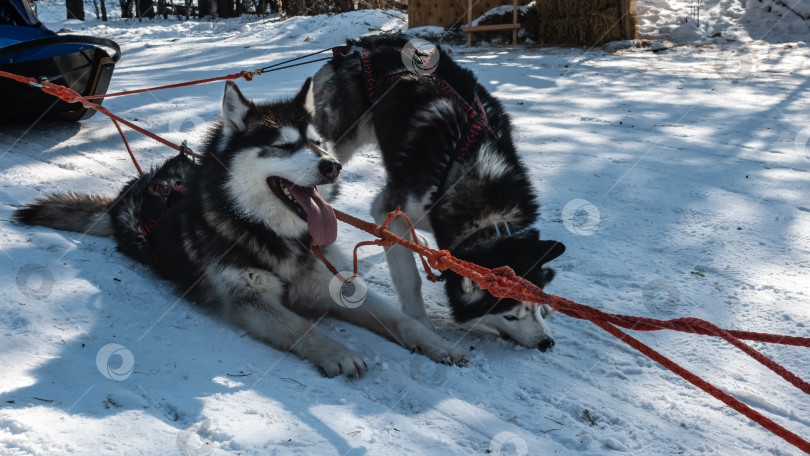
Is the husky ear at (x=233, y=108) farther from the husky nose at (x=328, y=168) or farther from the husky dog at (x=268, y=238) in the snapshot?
the husky nose at (x=328, y=168)

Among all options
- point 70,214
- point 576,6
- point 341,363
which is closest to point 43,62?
point 70,214

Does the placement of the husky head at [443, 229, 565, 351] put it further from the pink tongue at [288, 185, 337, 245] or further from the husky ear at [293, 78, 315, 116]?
the husky ear at [293, 78, 315, 116]

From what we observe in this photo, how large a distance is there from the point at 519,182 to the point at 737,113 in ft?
15.4

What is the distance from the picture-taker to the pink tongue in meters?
2.73

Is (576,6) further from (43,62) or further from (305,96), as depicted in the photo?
(305,96)

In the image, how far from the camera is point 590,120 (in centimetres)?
654

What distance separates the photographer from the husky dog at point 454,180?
2.80 m

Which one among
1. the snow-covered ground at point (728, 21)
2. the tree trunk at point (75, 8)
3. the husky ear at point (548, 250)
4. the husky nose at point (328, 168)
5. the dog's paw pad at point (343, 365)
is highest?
the tree trunk at point (75, 8)

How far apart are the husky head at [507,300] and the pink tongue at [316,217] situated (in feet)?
1.95

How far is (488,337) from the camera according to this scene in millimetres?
3012

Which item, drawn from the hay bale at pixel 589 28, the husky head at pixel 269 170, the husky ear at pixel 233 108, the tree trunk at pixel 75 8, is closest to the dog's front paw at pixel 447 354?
the husky head at pixel 269 170

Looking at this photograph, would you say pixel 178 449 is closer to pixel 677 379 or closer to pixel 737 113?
pixel 677 379

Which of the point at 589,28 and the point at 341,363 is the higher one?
the point at 589,28

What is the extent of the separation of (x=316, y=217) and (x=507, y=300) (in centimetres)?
93
